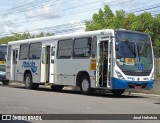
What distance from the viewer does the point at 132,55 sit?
19438 mm

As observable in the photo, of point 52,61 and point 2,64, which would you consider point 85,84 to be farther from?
point 2,64

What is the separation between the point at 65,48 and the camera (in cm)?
2258

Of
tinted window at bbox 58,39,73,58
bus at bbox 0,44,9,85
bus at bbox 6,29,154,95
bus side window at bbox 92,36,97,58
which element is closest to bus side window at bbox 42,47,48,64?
bus at bbox 6,29,154,95

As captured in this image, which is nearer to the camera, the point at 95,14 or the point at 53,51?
the point at 53,51

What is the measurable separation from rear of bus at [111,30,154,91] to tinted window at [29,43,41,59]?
7276 mm

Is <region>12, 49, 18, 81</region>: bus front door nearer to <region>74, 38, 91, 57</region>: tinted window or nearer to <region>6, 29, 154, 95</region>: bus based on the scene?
<region>6, 29, 154, 95</region>: bus

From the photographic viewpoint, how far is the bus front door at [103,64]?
63.9 ft

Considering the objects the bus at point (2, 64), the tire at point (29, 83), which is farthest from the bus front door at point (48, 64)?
the bus at point (2, 64)

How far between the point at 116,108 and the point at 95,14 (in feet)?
128

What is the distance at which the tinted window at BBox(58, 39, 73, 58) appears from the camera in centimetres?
2222

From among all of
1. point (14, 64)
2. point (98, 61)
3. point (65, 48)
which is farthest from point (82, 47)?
point (14, 64)

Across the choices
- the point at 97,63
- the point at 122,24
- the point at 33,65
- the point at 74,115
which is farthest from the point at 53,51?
the point at 122,24

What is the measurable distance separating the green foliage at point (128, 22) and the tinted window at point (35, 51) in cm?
2228

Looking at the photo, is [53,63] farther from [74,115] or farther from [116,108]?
[74,115]
